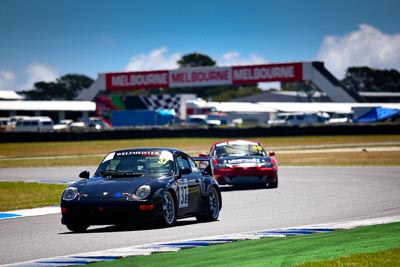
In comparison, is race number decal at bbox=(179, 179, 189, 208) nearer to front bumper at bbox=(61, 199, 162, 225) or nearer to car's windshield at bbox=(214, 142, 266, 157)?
front bumper at bbox=(61, 199, 162, 225)

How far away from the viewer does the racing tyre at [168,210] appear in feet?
45.2

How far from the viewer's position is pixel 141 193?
534 inches

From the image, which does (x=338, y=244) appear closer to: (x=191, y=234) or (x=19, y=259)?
(x=191, y=234)

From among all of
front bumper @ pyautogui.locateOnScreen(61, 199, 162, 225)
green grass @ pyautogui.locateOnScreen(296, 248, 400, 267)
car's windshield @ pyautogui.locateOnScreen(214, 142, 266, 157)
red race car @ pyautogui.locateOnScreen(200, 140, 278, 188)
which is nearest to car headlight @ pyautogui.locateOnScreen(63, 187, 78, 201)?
front bumper @ pyautogui.locateOnScreen(61, 199, 162, 225)

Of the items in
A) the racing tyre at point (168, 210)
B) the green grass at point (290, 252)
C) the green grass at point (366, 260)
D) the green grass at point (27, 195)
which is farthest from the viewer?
the green grass at point (27, 195)

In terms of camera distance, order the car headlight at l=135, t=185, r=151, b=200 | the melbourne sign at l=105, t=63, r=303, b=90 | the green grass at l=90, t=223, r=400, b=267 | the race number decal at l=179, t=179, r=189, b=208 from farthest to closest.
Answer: the melbourne sign at l=105, t=63, r=303, b=90, the race number decal at l=179, t=179, r=189, b=208, the car headlight at l=135, t=185, r=151, b=200, the green grass at l=90, t=223, r=400, b=267

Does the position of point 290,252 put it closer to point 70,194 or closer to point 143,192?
point 143,192

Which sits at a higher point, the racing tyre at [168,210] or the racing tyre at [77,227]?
the racing tyre at [168,210]

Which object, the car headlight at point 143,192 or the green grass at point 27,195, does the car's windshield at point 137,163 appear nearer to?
the car headlight at point 143,192

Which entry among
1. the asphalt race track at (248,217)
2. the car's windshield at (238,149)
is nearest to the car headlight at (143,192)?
the asphalt race track at (248,217)

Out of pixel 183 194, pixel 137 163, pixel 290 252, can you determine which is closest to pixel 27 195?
pixel 137 163

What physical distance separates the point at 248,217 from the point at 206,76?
Result: 235 feet

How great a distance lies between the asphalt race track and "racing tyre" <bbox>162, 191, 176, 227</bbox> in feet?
0.44

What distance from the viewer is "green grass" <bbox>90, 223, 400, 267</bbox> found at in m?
9.87
